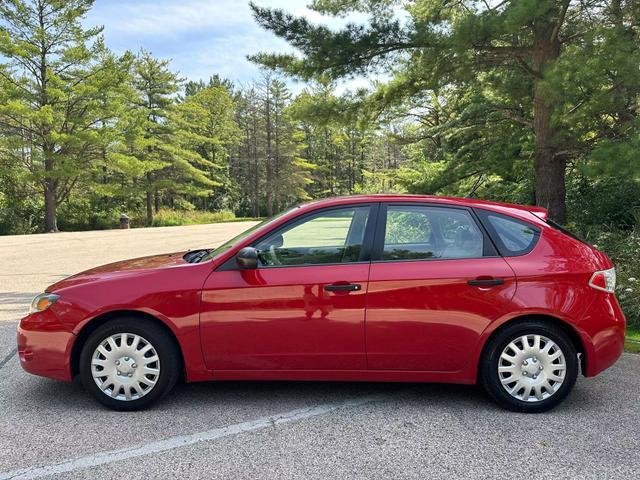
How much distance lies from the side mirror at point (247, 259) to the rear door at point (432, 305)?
83 centimetres

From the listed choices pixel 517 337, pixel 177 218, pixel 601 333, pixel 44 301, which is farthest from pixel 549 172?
pixel 177 218

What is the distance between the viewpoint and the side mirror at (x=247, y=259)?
11.3ft

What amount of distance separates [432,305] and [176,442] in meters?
1.91

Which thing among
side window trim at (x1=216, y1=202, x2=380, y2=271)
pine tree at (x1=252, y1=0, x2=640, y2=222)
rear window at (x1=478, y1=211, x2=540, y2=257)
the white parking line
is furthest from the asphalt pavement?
pine tree at (x1=252, y1=0, x2=640, y2=222)

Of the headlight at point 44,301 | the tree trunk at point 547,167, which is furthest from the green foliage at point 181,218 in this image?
the headlight at point 44,301

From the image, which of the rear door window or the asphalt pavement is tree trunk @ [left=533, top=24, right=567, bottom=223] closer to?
the asphalt pavement

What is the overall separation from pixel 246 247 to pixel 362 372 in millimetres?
1234

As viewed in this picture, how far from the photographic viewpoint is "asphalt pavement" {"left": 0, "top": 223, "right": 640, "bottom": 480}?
2.74 m

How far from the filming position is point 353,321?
3.43 meters

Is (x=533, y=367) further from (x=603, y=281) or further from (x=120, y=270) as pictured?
(x=120, y=270)

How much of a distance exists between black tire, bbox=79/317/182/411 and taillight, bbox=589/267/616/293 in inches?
120

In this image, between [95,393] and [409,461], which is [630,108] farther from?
[95,393]

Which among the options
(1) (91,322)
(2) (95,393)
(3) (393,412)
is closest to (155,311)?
(1) (91,322)

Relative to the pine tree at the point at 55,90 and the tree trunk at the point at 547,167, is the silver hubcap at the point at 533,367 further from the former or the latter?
the pine tree at the point at 55,90
